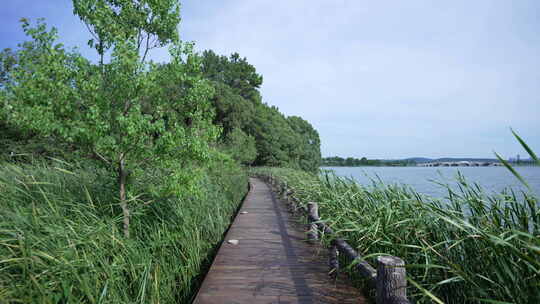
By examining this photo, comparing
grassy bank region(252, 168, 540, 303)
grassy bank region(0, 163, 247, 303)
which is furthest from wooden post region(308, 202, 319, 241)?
grassy bank region(0, 163, 247, 303)

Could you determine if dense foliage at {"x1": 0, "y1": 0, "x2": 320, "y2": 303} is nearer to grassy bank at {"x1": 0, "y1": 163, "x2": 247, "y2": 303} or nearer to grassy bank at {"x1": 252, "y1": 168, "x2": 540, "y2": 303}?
grassy bank at {"x1": 0, "y1": 163, "x2": 247, "y2": 303}

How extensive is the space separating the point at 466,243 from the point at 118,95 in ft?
13.4

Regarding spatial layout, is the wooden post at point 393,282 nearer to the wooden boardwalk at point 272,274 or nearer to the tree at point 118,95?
the wooden boardwalk at point 272,274

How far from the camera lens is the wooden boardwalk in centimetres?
299

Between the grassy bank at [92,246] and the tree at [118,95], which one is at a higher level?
the tree at [118,95]

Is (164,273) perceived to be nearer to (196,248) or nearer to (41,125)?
(196,248)

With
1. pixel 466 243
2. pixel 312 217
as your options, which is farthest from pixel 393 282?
pixel 312 217

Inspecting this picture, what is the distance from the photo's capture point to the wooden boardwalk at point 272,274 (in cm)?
299

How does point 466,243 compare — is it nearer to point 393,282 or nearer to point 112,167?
point 393,282

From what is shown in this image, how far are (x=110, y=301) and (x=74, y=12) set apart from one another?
12.5 feet

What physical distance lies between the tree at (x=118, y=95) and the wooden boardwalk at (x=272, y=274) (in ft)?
4.28

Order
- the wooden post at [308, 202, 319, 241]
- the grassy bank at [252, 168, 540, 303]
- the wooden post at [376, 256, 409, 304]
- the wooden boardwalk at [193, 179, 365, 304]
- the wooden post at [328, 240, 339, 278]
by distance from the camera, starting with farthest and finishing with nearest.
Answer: the wooden post at [308, 202, 319, 241], the wooden post at [328, 240, 339, 278], the wooden boardwalk at [193, 179, 365, 304], the wooden post at [376, 256, 409, 304], the grassy bank at [252, 168, 540, 303]

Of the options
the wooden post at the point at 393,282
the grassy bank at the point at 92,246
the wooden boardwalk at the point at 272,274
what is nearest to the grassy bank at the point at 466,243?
the wooden post at the point at 393,282

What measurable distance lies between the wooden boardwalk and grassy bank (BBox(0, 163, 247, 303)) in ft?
1.44
